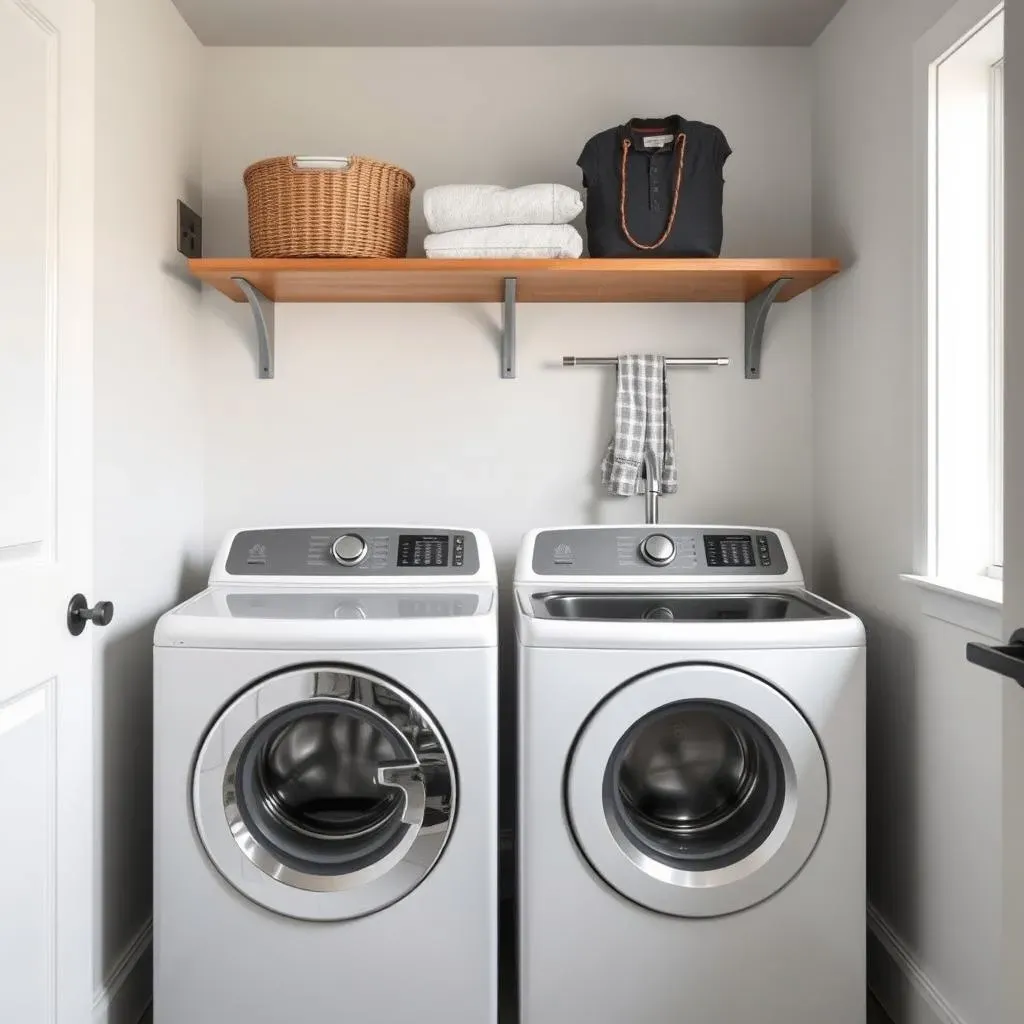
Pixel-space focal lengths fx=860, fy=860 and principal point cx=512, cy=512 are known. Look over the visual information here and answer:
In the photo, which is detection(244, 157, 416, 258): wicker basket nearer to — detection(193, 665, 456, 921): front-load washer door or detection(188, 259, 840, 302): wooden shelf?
detection(188, 259, 840, 302): wooden shelf

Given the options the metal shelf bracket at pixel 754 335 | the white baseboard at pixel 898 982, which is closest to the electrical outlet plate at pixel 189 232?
the metal shelf bracket at pixel 754 335

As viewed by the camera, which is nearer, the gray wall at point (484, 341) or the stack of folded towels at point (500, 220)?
the stack of folded towels at point (500, 220)

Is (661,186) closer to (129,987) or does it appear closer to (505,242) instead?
(505,242)

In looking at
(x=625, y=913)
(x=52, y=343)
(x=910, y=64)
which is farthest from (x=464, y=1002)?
(x=910, y=64)

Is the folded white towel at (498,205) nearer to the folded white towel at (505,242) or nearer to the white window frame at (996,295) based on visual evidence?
the folded white towel at (505,242)

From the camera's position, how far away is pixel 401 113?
7.42 feet

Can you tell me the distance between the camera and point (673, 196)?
78.2 inches

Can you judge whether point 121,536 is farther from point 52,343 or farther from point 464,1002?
point 464,1002

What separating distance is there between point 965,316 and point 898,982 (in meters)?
1.38

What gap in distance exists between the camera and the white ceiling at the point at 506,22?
6.71ft

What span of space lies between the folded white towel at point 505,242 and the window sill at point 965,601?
1.04m

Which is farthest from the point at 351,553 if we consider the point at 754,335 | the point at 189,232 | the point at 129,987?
the point at 754,335

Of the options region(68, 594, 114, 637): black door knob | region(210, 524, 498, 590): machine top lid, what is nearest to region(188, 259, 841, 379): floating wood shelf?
region(210, 524, 498, 590): machine top lid

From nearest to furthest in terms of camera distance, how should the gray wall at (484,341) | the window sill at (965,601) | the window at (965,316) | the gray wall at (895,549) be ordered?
the window sill at (965,601)
the gray wall at (895,549)
the window at (965,316)
the gray wall at (484,341)
